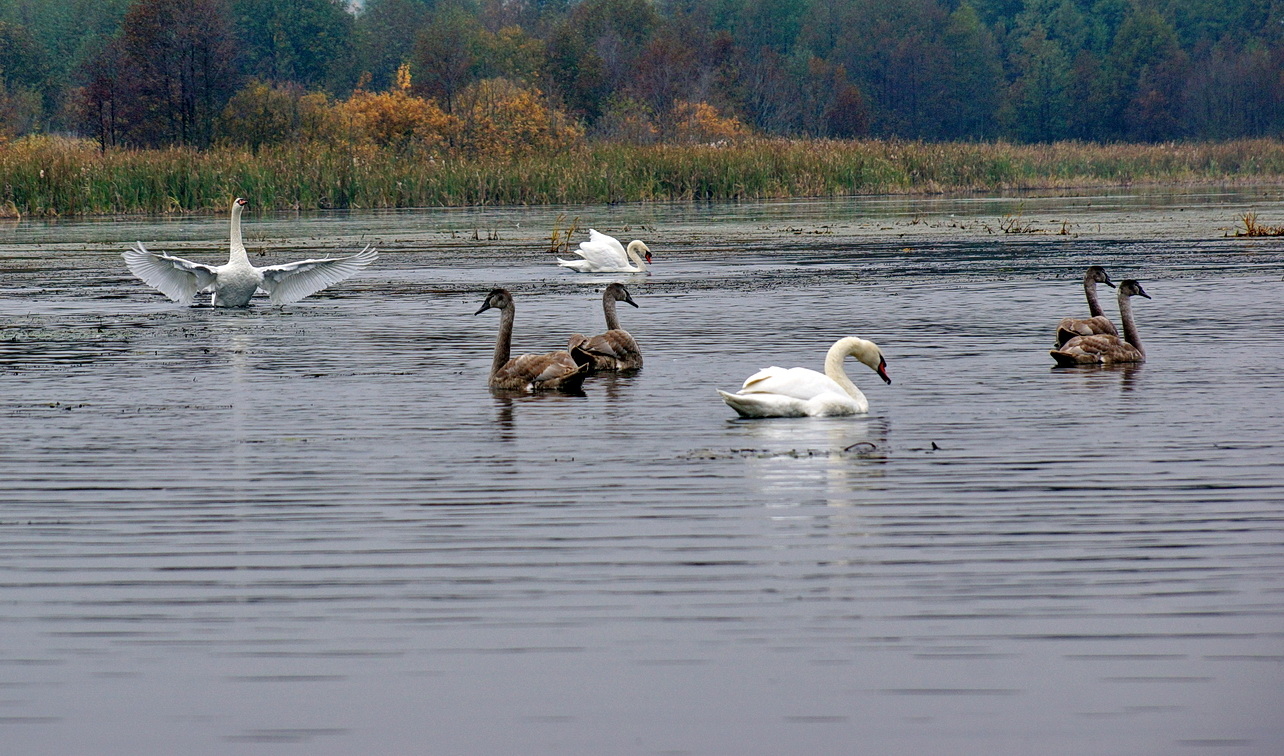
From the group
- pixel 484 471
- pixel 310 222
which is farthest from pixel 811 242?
pixel 484 471

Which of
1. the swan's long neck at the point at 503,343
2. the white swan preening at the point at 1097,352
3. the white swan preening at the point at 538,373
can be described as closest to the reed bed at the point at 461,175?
the swan's long neck at the point at 503,343

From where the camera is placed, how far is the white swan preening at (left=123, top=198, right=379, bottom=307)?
61.2 ft

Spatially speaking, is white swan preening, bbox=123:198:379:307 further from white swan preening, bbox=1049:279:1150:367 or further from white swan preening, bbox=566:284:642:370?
white swan preening, bbox=1049:279:1150:367

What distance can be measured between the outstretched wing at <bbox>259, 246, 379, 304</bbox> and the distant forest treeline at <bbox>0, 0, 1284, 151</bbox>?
136 feet

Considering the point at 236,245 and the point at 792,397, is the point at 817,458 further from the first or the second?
the point at 236,245

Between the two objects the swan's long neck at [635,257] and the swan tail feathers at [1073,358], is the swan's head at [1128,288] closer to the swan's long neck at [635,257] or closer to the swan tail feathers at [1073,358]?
the swan tail feathers at [1073,358]

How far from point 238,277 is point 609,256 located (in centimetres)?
600

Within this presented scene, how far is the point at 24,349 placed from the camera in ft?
49.0

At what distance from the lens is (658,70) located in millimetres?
83750

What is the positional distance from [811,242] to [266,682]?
947 inches

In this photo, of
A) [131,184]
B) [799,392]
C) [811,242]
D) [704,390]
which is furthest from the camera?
[131,184]

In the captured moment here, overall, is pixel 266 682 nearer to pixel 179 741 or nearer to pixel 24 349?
pixel 179 741

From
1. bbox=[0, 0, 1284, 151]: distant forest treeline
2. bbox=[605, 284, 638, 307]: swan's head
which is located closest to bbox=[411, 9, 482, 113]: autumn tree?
bbox=[0, 0, 1284, 151]: distant forest treeline

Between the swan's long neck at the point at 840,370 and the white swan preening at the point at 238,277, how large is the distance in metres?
8.73
